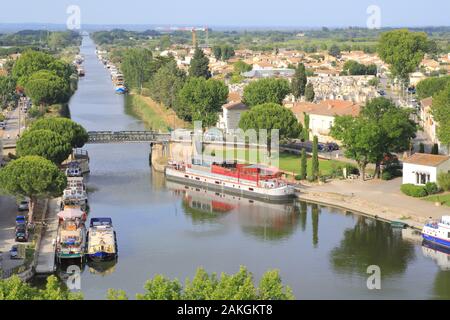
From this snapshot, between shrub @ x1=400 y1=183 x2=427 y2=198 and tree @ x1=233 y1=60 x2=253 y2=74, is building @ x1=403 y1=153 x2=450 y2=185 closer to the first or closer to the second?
shrub @ x1=400 y1=183 x2=427 y2=198

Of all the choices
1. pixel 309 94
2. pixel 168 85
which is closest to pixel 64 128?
pixel 168 85

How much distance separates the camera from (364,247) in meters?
23.5

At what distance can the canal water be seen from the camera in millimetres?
20078

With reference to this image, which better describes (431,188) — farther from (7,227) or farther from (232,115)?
(232,115)

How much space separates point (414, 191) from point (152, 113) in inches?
968

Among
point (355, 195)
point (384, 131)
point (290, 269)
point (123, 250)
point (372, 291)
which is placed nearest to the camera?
point (372, 291)

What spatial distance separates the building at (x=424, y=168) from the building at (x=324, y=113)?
29.4 ft

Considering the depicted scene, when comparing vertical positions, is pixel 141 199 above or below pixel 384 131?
below

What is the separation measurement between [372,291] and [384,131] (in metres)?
12.3

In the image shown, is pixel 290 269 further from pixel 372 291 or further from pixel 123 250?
pixel 123 250

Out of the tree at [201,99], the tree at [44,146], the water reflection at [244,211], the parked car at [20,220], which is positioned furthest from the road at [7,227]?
the tree at [201,99]

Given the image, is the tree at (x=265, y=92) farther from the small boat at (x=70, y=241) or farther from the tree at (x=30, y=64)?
the small boat at (x=70, y=241)
